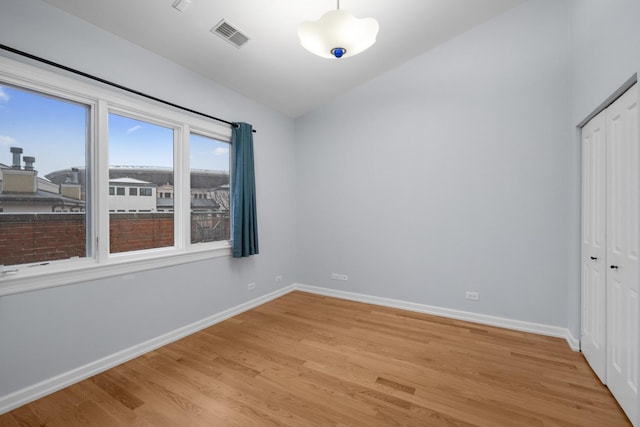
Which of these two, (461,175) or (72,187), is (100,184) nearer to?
(72,187)

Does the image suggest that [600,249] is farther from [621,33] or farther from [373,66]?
[373,66]

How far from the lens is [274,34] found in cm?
270

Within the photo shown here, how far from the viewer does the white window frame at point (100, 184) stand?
1.92 metres

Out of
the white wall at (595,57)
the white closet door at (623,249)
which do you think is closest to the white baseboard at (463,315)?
the white wall at (595,57)

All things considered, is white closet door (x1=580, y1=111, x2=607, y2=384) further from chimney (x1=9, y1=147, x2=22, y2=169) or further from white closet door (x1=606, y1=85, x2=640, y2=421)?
chimney (x1=9, y1=147, x2=22, y2=169)

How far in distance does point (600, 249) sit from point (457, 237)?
1.30 metres

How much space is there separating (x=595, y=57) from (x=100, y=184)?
418 cm

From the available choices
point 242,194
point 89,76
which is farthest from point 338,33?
point 242,194

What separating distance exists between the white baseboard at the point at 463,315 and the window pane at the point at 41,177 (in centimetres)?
316

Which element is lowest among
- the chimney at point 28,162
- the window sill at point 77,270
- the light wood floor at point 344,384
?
the light wood floor at point 344,384

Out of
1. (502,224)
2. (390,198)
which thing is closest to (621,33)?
(502,224)

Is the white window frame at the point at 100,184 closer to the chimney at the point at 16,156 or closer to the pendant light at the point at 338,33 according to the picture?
the chimney at the point at 16,156

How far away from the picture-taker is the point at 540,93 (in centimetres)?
289

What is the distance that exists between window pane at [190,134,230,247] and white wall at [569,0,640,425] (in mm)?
3656
